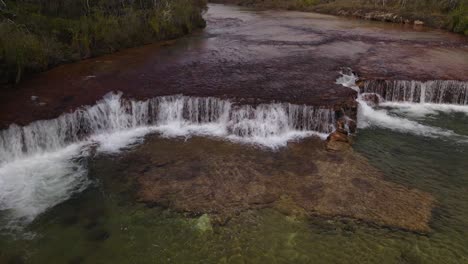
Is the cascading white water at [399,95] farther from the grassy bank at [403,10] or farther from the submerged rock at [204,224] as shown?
the grassy bank at [403,10]

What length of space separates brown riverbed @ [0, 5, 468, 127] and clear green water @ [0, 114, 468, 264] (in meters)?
4.65

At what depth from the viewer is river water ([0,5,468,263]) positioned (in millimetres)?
7656

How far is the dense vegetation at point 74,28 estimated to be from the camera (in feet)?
46.6

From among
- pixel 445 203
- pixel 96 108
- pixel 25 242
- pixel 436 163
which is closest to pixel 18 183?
pixel 25 242

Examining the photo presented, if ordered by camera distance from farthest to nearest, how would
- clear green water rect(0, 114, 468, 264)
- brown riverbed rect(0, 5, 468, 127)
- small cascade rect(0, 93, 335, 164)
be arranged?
brown riverbed rect(0, 5, 468, 127) < small cascade rect(0, 93, 335, 164) < clear green water rect(0, 114, 468, 264)

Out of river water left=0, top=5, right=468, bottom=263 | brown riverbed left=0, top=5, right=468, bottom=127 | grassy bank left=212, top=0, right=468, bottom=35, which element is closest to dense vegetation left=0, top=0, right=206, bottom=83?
brown riverbed left=0, top=5, right=468, bottom=127

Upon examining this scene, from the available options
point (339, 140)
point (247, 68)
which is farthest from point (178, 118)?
point (339, 140)

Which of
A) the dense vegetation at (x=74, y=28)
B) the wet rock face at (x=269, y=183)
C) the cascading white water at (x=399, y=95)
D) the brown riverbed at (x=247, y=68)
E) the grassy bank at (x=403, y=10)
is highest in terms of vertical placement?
the grassy bank at (x=403, y=10)

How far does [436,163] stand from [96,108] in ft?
34.0

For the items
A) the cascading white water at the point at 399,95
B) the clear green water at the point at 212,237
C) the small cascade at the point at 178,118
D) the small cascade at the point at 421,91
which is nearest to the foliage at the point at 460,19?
the small cascade at the point at 421,91

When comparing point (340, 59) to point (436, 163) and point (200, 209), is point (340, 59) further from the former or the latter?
point (200, 209)

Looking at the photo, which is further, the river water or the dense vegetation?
the dense vegetation

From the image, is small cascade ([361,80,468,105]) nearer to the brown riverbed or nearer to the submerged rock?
the brown riverbed

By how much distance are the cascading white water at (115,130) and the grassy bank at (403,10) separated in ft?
67.5
